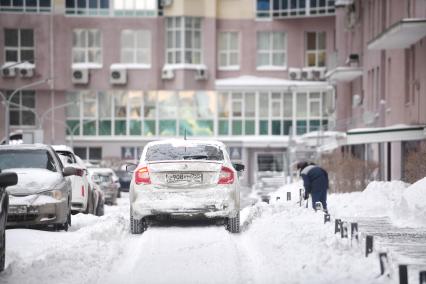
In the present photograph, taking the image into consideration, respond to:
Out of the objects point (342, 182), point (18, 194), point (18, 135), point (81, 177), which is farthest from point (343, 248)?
point (18, 135)

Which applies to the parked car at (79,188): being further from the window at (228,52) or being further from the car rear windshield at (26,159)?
the window at (228,52)

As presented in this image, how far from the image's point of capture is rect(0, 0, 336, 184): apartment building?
69438 mm

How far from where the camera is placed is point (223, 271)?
39.4 feet

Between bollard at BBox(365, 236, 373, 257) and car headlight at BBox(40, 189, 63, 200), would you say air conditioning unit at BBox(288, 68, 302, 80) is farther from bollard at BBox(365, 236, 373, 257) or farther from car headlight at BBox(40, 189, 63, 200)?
bollard at BBox(365, 236, 373, 257)

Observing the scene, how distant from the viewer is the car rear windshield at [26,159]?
1977cm

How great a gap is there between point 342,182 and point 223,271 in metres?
27.3

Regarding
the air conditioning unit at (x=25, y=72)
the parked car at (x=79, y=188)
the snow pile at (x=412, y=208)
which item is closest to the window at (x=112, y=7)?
the air conditioning unit at (x=25, y=72)

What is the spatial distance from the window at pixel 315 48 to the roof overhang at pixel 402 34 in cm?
3195

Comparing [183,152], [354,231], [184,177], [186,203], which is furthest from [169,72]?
[354,231]

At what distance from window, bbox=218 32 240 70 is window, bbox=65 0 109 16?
25.7 ft

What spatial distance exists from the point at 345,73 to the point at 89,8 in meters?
23.2

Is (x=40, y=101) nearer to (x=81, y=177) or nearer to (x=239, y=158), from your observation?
(x=239, y=158)

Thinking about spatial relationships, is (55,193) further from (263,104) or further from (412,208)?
(263,104)

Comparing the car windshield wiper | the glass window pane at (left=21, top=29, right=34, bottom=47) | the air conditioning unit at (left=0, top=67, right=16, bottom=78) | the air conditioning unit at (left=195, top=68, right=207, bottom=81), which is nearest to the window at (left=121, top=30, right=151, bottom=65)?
the air conditioning unit at (left=195, top=68, right=207, bottom=81)
